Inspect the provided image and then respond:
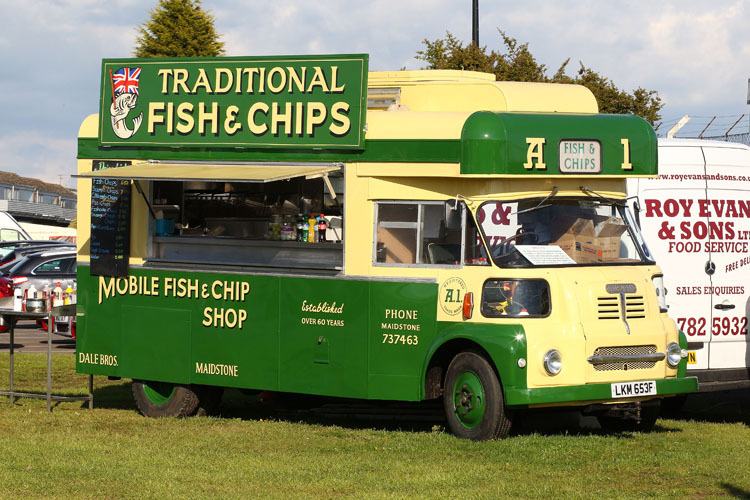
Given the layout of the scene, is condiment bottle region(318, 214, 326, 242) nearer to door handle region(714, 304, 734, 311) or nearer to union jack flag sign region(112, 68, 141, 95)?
union jack flag sign region(112, 68, 141, 95)

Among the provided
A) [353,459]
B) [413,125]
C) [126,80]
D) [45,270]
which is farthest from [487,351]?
[45,270]

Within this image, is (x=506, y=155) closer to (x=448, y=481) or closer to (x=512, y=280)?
(x=512, y=280)

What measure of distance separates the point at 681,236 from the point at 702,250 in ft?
0.85

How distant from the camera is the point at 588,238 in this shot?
427 inches

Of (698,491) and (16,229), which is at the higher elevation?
(16,229)

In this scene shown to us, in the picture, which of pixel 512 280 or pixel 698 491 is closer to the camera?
pixel 698 491

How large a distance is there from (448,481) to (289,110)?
462 centimetres

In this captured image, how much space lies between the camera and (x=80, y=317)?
1325 cm

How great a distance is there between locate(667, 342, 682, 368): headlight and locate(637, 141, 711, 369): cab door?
1.31m

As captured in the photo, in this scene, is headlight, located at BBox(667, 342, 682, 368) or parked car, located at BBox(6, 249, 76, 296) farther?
parked car, located at BBox(6, 249, 76, 296)

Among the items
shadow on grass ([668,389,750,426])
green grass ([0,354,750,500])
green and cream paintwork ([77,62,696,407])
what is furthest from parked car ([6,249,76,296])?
shadow on grass ([668,389,750,426])

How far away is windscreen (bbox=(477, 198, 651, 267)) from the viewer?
34.6 feet

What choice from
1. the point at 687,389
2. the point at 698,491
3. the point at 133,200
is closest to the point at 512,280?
the point at 687,389

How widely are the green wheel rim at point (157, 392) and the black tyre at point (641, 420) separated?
4.68 metres
